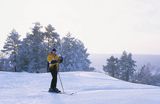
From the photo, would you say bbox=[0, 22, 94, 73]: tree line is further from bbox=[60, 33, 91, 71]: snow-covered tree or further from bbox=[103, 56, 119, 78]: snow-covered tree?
bbox=[103, 56, 119, 78]: snow-covered tree

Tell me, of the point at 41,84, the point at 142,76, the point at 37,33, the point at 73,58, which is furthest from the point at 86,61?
the point at 41,84

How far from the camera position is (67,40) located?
222ft

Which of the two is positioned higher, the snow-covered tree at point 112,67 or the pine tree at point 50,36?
the pine tree at point 50,36

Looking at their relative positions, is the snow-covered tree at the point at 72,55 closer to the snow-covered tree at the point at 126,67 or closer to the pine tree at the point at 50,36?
the pine tree at the point at 50,36

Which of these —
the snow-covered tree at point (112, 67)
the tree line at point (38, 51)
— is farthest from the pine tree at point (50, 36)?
the snow-covered tree at point (112, 67)

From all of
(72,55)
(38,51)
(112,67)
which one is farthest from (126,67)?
(38,51)

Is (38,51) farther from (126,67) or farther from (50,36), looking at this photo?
(126,67)

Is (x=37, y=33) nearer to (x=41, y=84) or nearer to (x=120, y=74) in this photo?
(x=120, y=74)

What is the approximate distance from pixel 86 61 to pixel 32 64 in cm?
1468

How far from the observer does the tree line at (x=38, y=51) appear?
195 feet

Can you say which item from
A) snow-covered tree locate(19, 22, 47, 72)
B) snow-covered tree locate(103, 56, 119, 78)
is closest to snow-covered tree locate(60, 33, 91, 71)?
snow-covered tree locate(19, 22, 47, 72)

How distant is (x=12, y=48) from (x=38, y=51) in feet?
15.1

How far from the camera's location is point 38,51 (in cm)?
6131

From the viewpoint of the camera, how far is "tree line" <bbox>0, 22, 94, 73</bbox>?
2344 inches
